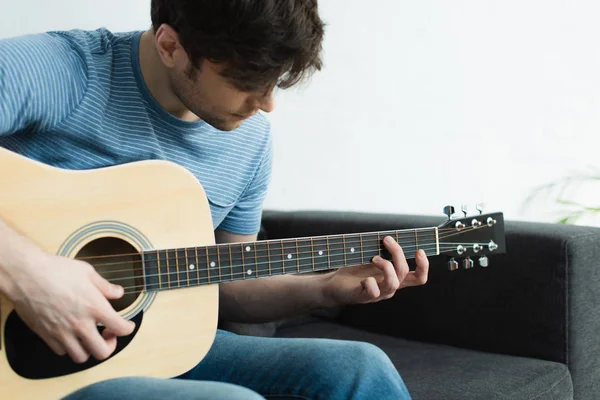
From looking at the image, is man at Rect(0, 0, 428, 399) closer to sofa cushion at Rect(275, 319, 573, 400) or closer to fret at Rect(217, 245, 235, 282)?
fret at Rect(217, 245, 235, 282)

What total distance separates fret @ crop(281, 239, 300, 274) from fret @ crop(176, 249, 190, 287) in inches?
7.1

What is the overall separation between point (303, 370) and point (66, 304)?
14.2 inches

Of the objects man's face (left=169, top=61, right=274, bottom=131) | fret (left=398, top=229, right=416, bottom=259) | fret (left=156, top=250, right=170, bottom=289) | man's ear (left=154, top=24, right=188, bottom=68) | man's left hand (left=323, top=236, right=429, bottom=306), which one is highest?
man's ear (left=154, top=24, right=188, bottom=68)

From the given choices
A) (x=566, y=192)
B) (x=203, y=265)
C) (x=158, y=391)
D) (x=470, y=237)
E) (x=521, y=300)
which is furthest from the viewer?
(x=566, y=192)

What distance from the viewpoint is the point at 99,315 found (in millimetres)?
894

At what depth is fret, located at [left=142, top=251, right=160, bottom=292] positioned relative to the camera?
3.30ft

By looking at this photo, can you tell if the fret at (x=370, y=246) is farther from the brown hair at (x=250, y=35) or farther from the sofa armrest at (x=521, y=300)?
the sofa armrest at (x=521, y=300)

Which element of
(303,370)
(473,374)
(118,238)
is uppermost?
(118,238)

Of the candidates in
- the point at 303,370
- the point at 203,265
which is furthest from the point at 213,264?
the point at 303,370

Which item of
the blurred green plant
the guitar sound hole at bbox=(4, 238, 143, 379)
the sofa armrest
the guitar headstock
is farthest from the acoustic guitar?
the blurred green plant

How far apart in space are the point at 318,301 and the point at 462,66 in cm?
130

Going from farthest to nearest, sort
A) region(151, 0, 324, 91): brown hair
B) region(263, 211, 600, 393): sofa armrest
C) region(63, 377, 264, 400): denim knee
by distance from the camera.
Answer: region(263, 211, 600, 393): sofa armrest < region(151, 0, 324, 91): brown hair < region(63, 377, 264, 400): denim knee

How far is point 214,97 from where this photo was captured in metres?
1.06

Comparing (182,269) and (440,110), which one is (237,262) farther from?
(440,110)
